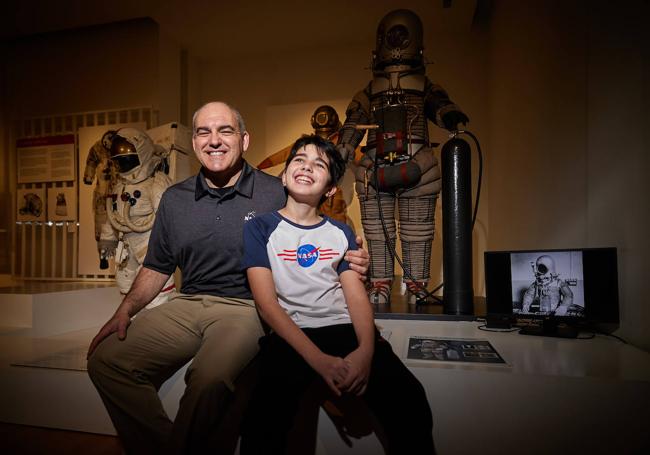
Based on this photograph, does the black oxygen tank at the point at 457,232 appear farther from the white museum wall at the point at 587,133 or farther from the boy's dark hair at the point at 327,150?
the boy's dark hair at the point at 327,150

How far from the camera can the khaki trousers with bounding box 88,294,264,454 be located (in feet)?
4.37

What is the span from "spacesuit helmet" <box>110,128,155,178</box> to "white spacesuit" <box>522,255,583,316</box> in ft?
9.19

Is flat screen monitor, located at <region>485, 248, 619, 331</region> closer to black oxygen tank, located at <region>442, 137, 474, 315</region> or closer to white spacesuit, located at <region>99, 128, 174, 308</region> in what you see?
black oxygen tank, located at <region>442, 137, 474, 315</region>

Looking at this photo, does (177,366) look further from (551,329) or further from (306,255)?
(551,329)

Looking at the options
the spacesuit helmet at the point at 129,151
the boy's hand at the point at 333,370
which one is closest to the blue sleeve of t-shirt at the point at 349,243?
the boy's hand at the point at 333,370

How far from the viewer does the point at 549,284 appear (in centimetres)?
218

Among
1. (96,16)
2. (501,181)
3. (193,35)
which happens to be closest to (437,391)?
(501,181)

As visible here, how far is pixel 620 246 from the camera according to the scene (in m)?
2.05

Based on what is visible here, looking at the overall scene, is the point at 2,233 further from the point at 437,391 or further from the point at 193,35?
the point at 437,391

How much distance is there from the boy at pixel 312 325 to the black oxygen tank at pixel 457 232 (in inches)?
45.2

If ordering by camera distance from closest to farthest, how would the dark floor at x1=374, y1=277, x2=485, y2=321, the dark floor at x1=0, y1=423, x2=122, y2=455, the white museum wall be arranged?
the dark floor at x1=0, y1=423, x2=122, y2=455
the white museum wall
the dark floor at x1=374, y1=277, x2=485, y2=321

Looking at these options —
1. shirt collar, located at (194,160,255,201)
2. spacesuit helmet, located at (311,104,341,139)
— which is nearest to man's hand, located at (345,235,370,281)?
shirt collar, located at (194,160,255,201)

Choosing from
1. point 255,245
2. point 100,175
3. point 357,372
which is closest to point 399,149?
point 255,245

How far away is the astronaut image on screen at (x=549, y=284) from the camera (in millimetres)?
2102
